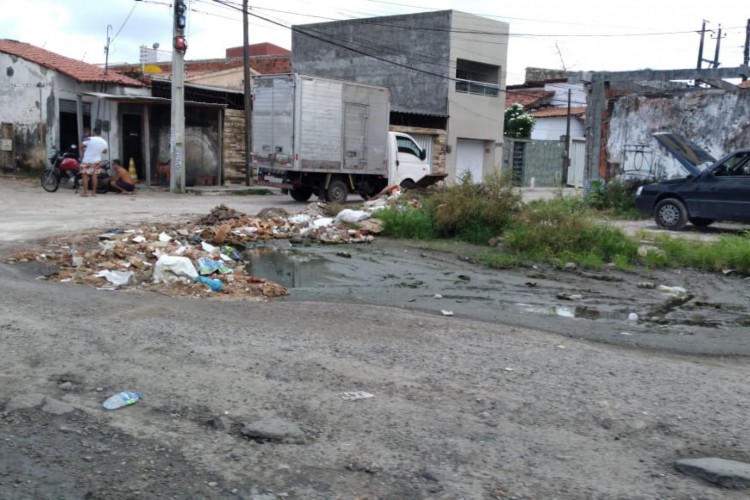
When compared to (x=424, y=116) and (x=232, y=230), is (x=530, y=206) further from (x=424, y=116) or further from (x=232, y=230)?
(x=424, y=116)

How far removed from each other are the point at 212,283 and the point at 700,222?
10.9 m

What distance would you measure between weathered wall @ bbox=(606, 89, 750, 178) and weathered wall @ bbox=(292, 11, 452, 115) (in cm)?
1437

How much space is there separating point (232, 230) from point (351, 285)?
359cm

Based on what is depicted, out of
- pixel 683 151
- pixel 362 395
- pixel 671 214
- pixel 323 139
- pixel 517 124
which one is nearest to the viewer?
pixel 362 395

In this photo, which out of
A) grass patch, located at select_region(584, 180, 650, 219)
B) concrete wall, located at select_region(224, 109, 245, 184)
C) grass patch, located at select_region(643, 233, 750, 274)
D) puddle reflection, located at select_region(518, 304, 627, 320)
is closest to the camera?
puddle reflection, located at select_region(518, 304, 627, 320)

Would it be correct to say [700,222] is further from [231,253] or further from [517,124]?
[517,124]

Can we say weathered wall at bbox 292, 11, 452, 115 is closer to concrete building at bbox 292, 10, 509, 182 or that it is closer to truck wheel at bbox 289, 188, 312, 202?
concrete building at bbox 292, 10, 509, 182

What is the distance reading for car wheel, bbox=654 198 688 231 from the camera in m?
14.1

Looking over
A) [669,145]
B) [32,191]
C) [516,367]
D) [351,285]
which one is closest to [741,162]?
[669,145]

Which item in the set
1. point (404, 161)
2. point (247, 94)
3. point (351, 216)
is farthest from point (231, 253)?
point (247, 94)

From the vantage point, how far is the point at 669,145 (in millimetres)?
15078

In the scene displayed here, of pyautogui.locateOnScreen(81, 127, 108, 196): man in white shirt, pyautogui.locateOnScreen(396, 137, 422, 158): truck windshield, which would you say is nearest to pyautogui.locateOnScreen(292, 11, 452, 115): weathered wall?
pyautogui.locateOnScreen(396, 137, 422, 158): truck windshield

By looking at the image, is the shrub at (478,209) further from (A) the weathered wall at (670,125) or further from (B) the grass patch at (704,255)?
(A) the weathered wall at (670,125)

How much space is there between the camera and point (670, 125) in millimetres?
18000
